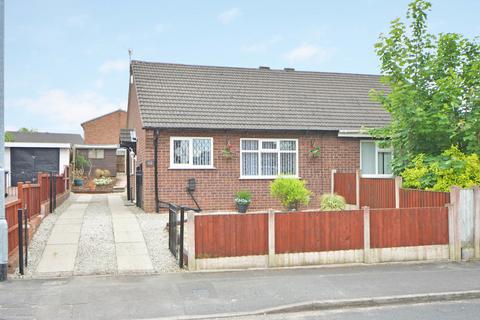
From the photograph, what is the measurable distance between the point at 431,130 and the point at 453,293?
575 cm

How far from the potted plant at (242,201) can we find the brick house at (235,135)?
2.49 ft

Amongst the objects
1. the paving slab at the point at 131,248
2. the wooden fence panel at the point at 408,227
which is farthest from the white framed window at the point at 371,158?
the paving slab at the point at 131,248

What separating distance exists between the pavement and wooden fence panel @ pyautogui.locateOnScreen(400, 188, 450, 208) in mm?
1841

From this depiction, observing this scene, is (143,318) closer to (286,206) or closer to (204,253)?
(204,253)

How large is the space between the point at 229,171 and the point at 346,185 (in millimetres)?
4178

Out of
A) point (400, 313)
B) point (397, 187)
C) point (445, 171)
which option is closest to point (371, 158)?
point (397, 187)

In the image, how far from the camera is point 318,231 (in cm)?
990

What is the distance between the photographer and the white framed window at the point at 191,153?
55.5ft

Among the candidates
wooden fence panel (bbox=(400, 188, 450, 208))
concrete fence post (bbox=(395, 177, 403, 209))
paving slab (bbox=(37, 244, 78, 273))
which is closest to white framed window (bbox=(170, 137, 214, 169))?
paving slab (bbox=(37, 244, 78, 273))

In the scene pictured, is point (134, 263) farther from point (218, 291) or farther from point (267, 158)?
point (267, 158)

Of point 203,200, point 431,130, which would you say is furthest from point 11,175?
point 431,130

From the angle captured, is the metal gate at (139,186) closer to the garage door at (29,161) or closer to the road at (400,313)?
the road at (400,313)

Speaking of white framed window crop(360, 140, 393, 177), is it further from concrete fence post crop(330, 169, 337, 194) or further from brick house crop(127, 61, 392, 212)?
concrete fence post crop(330, 169, 337, 194)

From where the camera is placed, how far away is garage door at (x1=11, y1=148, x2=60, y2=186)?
29450mm
